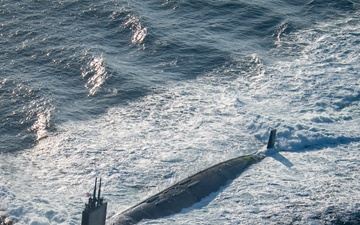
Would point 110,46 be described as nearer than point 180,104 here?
No

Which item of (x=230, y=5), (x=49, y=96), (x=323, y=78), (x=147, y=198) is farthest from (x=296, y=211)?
(x=230, y=5)

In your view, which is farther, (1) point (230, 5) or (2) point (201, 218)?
(1) point (230, 5)

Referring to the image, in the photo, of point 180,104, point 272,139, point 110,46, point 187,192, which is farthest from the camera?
point 110,46

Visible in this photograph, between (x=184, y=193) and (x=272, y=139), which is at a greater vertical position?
(x=272, y=139)

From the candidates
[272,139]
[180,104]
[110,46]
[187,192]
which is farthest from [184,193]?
[110,46]

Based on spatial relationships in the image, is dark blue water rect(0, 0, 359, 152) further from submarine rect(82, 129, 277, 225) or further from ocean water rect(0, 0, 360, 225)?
submarine rect(82, 129, 277, 225)

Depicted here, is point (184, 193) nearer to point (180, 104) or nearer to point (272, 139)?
point (272, 139)

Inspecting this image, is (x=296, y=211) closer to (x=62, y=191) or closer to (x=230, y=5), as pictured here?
(x=62, y=191)
